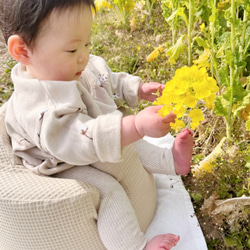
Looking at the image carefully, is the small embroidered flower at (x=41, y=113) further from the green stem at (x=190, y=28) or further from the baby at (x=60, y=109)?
the green stem at (x=190, y=28)

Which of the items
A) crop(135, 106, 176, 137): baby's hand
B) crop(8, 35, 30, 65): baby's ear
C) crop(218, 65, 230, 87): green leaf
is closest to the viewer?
crop(135, 106, 176, 137): baby's hand

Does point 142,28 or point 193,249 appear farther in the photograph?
A: point 142,28

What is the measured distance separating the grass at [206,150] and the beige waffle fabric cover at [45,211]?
1.53ft

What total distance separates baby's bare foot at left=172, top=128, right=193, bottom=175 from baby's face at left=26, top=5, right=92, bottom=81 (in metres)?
0.45

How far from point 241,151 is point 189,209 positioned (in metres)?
0.33

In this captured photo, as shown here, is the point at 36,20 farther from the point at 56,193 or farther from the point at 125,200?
the point at 125,200

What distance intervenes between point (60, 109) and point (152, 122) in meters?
0.29

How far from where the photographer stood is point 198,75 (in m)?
0.90

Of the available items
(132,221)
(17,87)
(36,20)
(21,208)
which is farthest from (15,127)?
(132,221)

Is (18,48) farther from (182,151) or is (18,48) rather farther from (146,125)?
(182,151)

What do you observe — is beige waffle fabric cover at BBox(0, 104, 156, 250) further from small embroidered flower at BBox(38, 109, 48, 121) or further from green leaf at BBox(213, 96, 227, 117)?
green leaf at BBox(213, 96, 227, 117)

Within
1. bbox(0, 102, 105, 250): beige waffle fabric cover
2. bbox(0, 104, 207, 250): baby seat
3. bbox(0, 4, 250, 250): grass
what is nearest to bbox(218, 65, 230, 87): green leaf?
bbox(0, 4, 250, 250): grass

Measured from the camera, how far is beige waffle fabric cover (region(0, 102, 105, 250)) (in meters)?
1.14

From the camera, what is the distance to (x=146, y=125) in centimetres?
104
